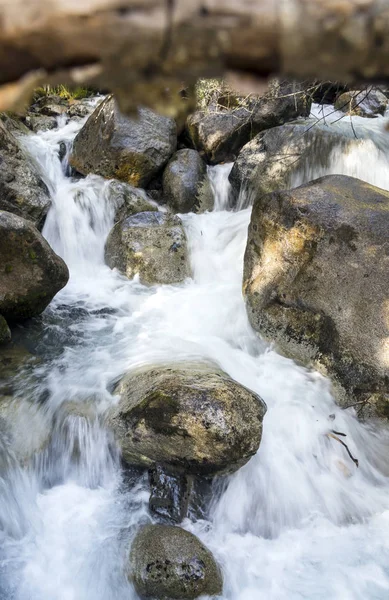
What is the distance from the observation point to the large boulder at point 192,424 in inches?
144

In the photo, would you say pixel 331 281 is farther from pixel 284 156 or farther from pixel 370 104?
pixel 370 104

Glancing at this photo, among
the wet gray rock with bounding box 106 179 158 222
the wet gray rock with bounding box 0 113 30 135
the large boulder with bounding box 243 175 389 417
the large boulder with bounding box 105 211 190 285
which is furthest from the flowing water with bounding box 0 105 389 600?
the wet gray rock with bounding box 0 113 30 135

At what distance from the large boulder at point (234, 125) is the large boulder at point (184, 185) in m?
0.80

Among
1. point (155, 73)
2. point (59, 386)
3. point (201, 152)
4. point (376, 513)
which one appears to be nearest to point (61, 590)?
point (59, 386)

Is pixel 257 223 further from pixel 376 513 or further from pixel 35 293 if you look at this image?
pixel 376 513

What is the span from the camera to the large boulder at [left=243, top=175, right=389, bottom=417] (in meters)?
4.76

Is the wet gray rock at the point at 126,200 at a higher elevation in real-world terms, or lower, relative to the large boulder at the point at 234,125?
lower

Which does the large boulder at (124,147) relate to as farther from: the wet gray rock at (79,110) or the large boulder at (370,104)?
the large boulder at (370,104)

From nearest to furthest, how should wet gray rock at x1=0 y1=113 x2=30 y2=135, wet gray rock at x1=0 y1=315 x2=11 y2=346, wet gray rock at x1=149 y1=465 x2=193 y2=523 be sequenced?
wet gray rock at x1=149 y1=465 x2=193 y2=523
wet gray rock at x1=0 y1=315 x2=11 y2=346
wet gray rock at x1=0 y1=113 x2=30 y2=135

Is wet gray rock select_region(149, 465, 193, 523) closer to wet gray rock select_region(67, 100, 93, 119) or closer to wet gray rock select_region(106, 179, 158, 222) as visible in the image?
wet gray rock select_region(106, 179, 158, 222)

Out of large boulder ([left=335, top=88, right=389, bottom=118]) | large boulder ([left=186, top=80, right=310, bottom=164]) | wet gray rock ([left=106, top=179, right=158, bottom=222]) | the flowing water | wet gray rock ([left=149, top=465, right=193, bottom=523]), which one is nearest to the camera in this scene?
the flowing water

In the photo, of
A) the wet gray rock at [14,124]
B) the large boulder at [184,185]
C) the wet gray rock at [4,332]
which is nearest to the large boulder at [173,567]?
the wet gray rock at [4,332]

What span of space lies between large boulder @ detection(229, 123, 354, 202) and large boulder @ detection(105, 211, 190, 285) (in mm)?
2138

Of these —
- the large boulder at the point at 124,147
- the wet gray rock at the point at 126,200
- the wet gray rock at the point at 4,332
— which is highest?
the large boulder at the point at 124,147
